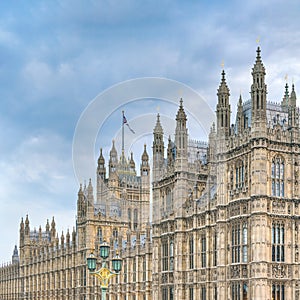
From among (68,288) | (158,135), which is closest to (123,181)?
(68,288)

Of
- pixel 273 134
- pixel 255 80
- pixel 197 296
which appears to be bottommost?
pixel 197 296

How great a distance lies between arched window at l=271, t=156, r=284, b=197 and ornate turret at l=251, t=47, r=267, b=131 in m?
4.08

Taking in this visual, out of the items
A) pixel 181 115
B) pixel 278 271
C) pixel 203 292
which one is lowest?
pixel 203 292

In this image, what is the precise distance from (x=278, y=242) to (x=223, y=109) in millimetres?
16501

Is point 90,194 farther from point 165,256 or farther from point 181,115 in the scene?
point 181,115

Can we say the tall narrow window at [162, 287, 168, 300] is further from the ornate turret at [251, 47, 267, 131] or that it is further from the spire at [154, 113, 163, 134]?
the ornate turret at [251, 47, 267, 131]

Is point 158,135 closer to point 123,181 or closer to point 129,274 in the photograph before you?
point 129,274

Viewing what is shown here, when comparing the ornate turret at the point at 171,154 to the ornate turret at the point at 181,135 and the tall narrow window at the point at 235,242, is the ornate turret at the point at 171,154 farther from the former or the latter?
the tall narrow window at the point at 235,242

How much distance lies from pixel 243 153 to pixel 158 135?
23.8m

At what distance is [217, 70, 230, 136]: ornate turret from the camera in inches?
3059

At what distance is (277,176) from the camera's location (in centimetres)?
7150

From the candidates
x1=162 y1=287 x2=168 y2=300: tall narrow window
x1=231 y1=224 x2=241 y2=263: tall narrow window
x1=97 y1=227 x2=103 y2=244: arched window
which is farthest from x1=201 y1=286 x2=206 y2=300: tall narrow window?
x1=97 y1=227 x2=103 y2=244: arched window

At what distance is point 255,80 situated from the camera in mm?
71875

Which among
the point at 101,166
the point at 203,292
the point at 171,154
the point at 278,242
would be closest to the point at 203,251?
the point at 203,292
